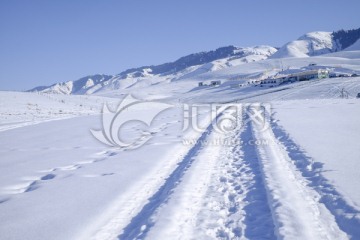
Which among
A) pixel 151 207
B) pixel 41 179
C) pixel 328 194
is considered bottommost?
pixel 328 194

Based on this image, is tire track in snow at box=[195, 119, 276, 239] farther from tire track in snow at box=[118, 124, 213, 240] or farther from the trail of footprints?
the trail of footprints

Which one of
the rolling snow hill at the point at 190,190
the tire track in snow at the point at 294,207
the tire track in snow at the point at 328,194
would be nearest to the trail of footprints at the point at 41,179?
the rolling snow hill at the point at 190,190

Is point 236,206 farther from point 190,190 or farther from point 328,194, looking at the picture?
point 328,194

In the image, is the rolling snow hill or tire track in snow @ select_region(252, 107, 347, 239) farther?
the rolling snow hill

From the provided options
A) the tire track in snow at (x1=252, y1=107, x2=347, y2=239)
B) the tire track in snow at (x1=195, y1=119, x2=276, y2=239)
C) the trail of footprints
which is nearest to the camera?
the tire track in snow at (x1=252, y1=107, x2=347, y2=239)

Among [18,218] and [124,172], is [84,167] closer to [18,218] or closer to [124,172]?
[124,172]

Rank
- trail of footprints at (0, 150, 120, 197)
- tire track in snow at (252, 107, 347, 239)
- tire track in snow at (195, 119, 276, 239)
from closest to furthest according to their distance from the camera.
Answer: tire track in snow at (252, 107, 347, 239)
tire track in snow at (195, 119, 276, 239)
trail of footprints at (0, 150, 120, 197)

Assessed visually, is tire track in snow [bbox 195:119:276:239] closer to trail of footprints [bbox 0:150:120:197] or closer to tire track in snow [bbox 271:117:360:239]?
tire track in snow [bbox 271:117:360:239]

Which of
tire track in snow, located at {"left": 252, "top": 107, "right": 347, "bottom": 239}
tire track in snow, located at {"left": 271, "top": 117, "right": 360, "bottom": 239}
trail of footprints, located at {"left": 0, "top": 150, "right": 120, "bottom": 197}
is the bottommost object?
tire track in snow, located at {"left": 271, "top": 117, "right": 360, "bottom": 239}

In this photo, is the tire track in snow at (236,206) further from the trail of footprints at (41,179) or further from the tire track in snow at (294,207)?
the trail of footprints at (41,179)

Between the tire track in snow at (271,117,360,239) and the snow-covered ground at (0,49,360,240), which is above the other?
the snow-covered ground at (0,49,360,240)

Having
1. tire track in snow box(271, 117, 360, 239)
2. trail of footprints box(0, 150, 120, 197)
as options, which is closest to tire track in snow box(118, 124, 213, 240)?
trail of footprints box(0, 150, 120, 197)

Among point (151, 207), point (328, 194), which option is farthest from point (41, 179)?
point (328, 194)

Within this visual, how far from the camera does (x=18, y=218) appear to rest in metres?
4.88
